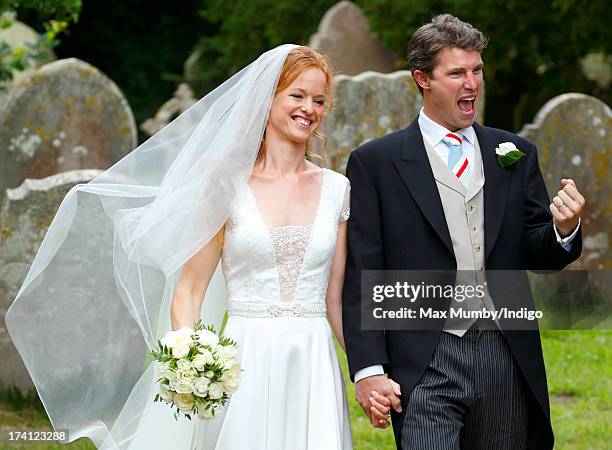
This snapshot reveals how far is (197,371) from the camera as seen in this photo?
4562 mm

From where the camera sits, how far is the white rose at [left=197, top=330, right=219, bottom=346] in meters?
4.62

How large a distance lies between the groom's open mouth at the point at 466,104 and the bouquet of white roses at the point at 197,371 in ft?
4.22

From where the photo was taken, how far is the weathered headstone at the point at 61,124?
985cm

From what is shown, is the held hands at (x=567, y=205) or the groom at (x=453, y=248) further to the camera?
the groom at (x=453, y=248)

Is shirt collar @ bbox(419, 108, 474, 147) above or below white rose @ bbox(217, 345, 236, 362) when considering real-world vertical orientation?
above

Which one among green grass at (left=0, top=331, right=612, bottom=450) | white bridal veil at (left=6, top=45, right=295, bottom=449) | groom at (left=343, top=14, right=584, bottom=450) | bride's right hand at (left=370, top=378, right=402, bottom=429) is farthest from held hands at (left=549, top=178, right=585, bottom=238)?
green grass at (left=0, top=331, right=612, bottom=450)

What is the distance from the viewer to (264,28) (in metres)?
19.0

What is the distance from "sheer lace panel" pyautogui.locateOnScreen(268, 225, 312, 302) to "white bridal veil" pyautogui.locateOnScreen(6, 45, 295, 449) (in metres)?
0.24

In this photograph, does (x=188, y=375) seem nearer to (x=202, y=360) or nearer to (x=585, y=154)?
(x=202, y=360)

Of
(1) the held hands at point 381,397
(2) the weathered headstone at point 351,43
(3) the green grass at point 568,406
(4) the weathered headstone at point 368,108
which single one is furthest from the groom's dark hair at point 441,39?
(2) the weathered headstone at point 351,43

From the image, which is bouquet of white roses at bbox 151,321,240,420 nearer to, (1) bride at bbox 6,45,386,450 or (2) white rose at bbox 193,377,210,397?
(2) white rose at bbox 193,377,210,397

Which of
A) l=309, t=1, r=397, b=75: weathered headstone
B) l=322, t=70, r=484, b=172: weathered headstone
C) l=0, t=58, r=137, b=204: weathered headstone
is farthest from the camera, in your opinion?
l=309, t=1, r=397, b=75: weathered headstone

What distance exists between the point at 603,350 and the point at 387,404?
15.2 ft

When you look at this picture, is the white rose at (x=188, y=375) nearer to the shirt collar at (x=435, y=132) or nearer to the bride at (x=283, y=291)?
the bride at (x=283, y=291)
